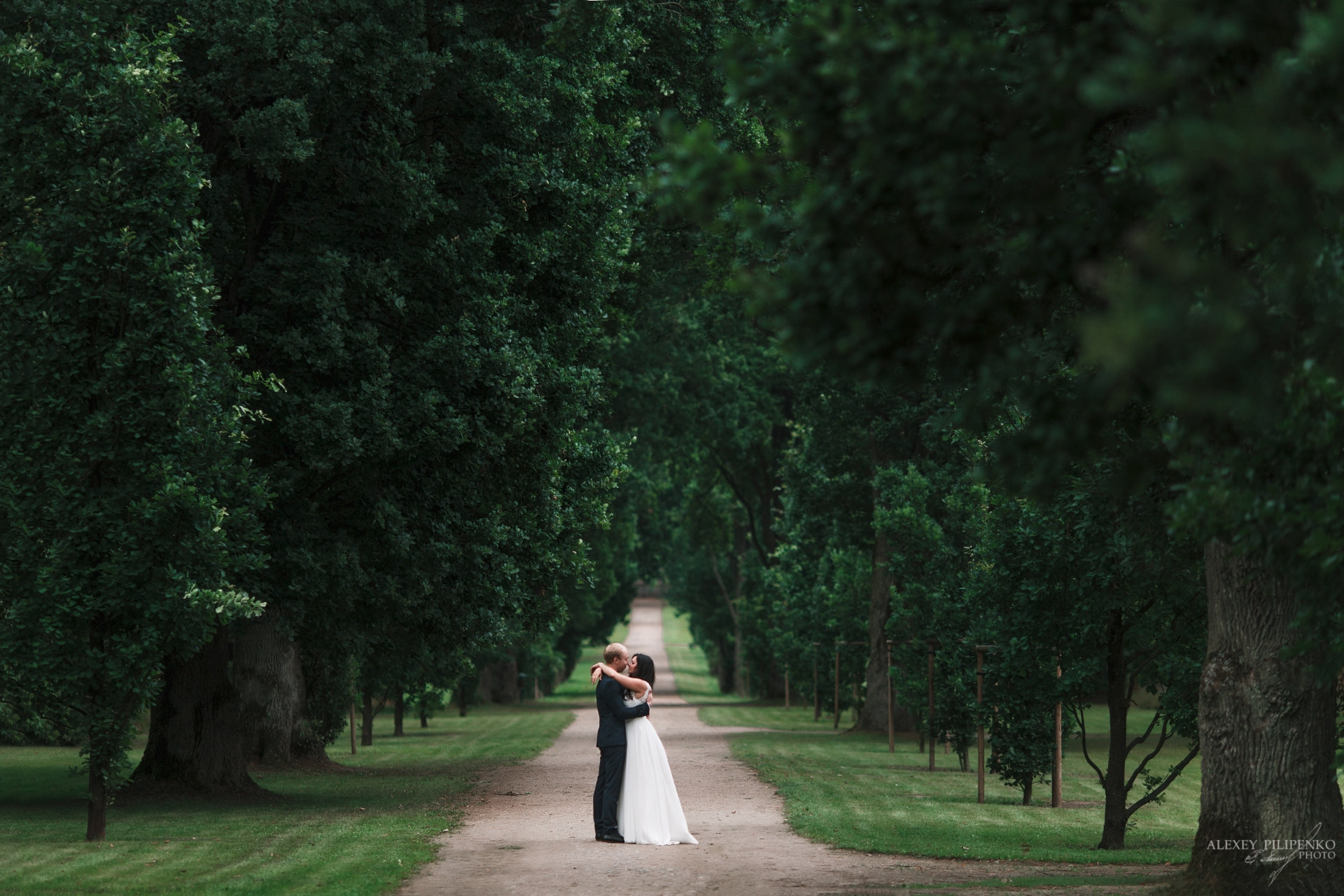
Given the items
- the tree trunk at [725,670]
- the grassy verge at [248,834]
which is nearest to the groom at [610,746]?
the grassy verge at [248,834]

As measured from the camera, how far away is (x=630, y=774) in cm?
1352

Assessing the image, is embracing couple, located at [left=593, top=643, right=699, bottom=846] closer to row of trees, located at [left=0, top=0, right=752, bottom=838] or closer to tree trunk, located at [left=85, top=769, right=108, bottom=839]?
row of trees, located at [left=0, top=0, right=752, bottom=838]

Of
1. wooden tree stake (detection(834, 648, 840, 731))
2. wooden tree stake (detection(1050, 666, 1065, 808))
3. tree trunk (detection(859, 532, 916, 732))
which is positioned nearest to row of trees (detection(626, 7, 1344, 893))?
wooden tree stake (detection(1050, 666, 1065, 808))

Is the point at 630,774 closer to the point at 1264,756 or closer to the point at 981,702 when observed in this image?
the point at 981,702

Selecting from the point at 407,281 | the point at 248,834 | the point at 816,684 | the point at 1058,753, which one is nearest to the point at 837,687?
the point at 816,684

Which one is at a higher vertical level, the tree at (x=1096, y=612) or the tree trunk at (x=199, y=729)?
the tree at (x=1096, y=612)

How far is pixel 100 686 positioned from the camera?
13.2 meters

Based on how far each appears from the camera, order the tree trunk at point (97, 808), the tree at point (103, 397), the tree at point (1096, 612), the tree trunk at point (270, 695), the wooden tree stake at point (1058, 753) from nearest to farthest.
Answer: the tree at point (1096, 612), the tree at point (103, 397), the tree trunk at point (97, 808), the wooden tree stake at point (1058, 753), the tree trunk at point (270, 695)

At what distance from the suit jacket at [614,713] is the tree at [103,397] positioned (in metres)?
3.50

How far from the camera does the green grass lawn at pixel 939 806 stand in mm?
13438

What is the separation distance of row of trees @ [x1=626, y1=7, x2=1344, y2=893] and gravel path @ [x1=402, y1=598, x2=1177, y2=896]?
2019 mm

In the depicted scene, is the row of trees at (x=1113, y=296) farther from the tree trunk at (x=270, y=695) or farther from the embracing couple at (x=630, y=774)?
the tree trunk at (x=270, y=695)

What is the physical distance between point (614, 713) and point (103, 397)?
5480mm

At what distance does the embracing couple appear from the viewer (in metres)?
13.4
